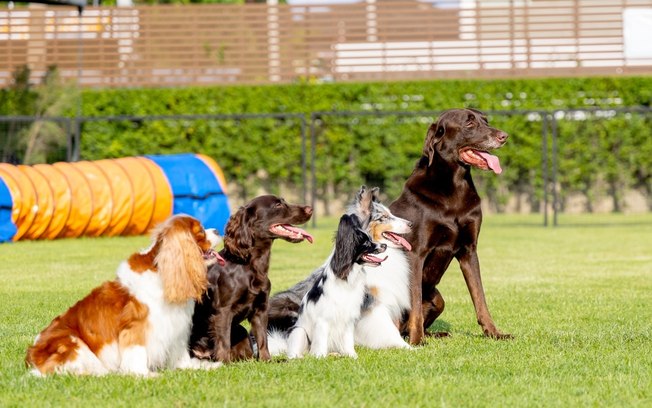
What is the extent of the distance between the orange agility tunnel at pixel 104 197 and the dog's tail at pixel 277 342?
10280mm

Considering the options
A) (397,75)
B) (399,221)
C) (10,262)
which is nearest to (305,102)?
(397,75)

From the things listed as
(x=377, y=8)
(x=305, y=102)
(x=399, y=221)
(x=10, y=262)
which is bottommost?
(x=10, y=262)

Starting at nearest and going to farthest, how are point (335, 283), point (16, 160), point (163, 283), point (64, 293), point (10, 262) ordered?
point (163, 283), point (335, 283), point (64, 293), point (10, 262), point (16, 160)

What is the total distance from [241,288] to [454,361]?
1482 mm

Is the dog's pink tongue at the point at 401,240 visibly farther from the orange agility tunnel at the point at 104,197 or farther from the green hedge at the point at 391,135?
the green hedge at the point at 391,135

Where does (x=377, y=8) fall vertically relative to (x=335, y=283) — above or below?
above

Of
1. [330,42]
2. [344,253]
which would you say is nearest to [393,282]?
[344,253]

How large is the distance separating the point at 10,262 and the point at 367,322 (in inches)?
327

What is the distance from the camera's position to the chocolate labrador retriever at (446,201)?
792cm

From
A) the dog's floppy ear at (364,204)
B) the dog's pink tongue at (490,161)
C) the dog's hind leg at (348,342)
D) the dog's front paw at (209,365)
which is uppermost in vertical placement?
the dog's pink tongue at (490,161)

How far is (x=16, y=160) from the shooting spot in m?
22.7

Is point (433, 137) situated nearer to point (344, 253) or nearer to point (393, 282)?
point (393, 282)

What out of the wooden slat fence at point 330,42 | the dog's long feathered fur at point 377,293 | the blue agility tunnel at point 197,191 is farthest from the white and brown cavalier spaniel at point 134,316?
the wooden slat fence at point 330,42

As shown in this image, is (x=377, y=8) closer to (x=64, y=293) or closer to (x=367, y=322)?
(x=64, y=293)
